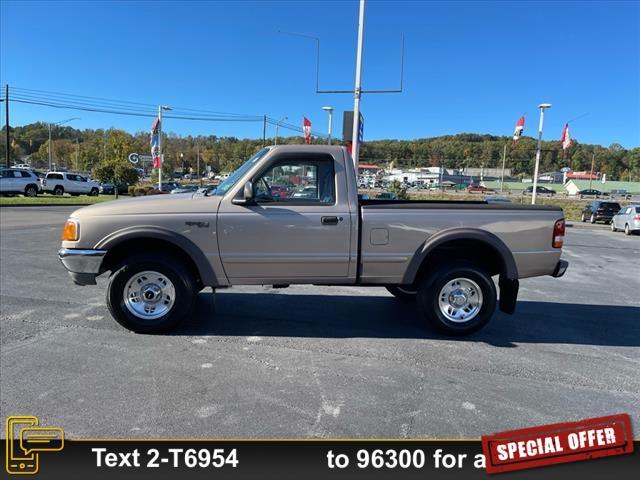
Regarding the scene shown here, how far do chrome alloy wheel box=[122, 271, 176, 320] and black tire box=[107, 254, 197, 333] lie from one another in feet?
0.16

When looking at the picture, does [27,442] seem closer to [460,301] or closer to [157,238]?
[157,238]

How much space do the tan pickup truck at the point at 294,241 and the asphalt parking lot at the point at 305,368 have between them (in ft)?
1.60

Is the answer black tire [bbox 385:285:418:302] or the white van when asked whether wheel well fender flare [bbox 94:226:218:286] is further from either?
the white van

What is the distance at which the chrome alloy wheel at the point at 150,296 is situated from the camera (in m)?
4.68

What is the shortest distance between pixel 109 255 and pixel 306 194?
221 centimetres

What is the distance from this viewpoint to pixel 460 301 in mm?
4895

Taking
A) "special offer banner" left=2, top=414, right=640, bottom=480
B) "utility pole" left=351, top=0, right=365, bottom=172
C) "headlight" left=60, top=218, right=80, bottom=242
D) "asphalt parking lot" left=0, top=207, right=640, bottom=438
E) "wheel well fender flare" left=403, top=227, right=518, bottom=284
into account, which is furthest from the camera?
"utility pole" left=351, top=0, right=365, bottom=172

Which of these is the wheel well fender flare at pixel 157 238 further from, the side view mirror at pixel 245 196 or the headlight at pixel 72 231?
the side view mirror at pixel 245 196

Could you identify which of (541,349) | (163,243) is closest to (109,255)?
(163,243)

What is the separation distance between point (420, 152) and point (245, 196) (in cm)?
14612

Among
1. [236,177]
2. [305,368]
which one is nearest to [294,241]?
[236,177]

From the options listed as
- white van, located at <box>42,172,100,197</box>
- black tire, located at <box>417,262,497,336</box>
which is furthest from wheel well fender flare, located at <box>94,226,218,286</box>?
white van, located at <box>42,172,100,197</box>

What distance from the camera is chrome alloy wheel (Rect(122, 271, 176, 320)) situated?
184 inches

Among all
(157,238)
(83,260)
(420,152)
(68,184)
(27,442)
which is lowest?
(27,442)
